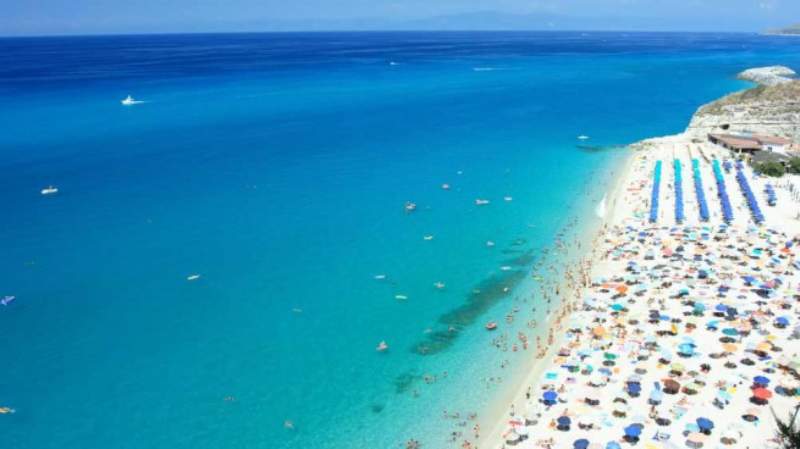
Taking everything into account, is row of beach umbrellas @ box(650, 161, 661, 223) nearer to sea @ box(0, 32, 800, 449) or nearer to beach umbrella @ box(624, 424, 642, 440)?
sea @ box(0, 32, 800, 449)

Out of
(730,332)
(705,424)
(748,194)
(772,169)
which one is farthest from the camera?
(772,169)

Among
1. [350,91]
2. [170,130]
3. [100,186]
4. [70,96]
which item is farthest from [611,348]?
[70,96]

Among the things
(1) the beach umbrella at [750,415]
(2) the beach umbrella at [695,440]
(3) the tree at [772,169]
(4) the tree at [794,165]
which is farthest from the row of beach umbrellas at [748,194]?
(2) the beach umbrella at [695,440]

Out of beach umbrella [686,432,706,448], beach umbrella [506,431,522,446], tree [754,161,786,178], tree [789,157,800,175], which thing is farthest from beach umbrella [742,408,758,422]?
tree [789,157,800,175]

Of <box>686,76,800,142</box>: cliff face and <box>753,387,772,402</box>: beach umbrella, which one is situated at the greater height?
<box>686,76,800,142</box>: cliff face

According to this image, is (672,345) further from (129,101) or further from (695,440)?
(129,101)

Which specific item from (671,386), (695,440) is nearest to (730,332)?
(671,386)
